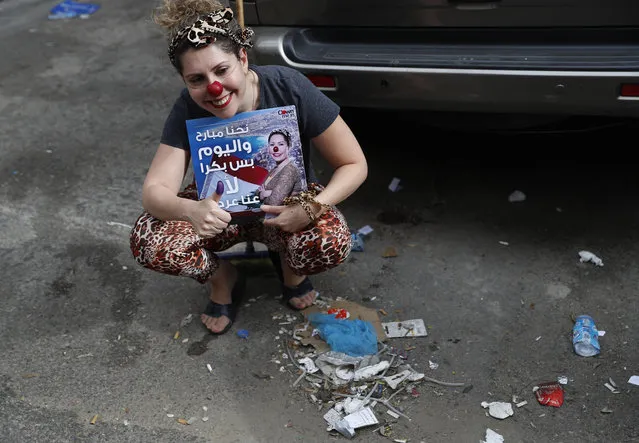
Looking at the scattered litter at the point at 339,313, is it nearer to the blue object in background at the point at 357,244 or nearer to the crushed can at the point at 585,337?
the blue object in background at the point at 357,244

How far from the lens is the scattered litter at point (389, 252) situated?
3.33 metres

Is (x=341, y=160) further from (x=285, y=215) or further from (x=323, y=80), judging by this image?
(x=323, y=80)

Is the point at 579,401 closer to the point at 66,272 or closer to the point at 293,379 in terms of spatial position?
the point at 293,379

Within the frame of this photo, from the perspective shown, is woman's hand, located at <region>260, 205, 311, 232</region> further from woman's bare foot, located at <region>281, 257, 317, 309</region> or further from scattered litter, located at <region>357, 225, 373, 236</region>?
scattered litter, located at <region>357, 225, 373, 236</region>

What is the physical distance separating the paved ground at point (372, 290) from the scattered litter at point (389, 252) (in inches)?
1.2

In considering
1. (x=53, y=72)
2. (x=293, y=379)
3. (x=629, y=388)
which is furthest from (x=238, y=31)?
(x=53, y=72)

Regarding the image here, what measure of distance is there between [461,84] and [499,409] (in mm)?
1275

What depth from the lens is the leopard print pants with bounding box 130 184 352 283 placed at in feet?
8.50

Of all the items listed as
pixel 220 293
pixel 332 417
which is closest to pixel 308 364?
pixel 332 417

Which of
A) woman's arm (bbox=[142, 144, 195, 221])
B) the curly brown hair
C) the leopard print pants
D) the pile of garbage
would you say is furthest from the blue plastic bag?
the curly brown hair

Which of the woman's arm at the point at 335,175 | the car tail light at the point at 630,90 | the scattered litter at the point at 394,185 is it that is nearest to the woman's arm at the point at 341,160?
the woman's arm at the point at 335,175

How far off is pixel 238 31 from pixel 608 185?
217cm

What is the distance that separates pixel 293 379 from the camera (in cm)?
267

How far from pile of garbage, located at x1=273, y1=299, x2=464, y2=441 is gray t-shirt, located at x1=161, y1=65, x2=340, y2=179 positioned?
75cm
